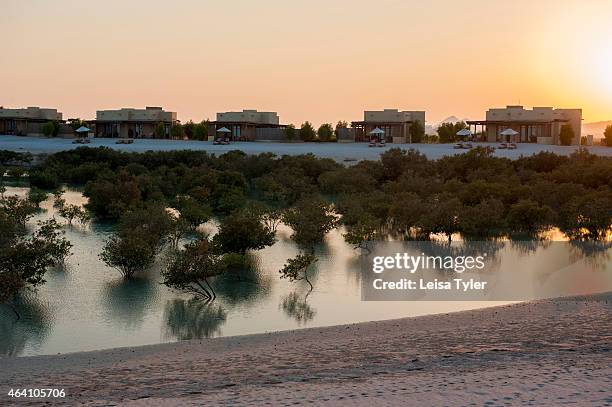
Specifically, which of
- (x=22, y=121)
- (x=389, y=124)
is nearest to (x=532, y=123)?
(x=389, y=124)

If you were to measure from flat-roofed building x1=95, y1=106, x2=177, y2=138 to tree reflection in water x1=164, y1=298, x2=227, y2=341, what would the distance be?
211ft

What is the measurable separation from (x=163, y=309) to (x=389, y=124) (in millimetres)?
56571

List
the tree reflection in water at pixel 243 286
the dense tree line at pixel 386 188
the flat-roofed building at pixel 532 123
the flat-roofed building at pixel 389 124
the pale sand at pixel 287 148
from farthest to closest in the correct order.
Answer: the flat-roofed building at pixel 389 124 < the flat-roofed building at pixel 532 123 < the pale sand at pixel 287 148 < the dense tree line at pixel 386 188 < the tree reflection in water at pixel 243 286

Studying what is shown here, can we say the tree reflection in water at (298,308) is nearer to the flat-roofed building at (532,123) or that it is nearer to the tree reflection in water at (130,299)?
the tree reflection in water at (130,299)

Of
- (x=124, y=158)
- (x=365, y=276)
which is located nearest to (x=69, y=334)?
(x=365, y=276)

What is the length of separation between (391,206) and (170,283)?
45.6 feet

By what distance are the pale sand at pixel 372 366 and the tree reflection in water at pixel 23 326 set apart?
1.33 m

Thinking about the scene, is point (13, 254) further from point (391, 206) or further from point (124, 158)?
point (124, 158)

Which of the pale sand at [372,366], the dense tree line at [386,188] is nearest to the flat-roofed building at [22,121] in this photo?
the dense tree line at [386,188]

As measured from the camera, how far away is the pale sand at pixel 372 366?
8.75 meters

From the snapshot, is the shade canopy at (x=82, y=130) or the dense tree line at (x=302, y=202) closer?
the dense tree line at (x=302, y=202)

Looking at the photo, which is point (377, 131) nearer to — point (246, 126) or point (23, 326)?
point (246, 126)

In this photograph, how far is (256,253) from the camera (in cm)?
2314

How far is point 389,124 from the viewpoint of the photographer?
233 ft
